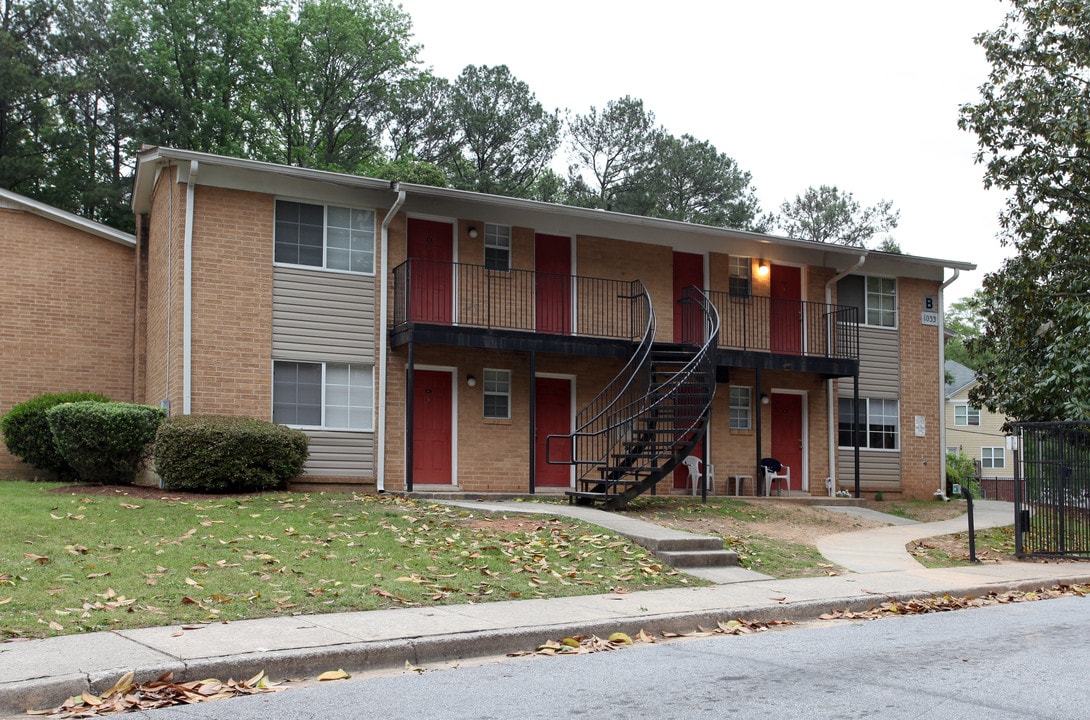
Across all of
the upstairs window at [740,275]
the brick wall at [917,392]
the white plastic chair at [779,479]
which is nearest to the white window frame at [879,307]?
the brick wall at [917,392]

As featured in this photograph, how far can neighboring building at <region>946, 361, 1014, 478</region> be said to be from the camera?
170 ft

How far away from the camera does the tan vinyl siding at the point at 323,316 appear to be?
1712cm

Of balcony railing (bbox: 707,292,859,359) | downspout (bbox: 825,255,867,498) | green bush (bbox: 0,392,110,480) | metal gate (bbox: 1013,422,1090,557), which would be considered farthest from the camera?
downspout (bbox: 825,255,867,498)

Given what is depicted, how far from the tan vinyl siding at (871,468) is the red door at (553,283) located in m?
7.26

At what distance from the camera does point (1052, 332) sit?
2020 centimetres

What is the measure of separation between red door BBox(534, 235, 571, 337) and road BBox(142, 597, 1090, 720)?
11.4 m

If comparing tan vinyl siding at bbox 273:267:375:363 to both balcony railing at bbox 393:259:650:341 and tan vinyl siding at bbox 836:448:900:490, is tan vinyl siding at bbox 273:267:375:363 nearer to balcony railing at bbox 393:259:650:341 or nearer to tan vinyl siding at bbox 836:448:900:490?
balcony railing at bbox 393:259:650:341

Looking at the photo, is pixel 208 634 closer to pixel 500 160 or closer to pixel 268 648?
pixel 268 648

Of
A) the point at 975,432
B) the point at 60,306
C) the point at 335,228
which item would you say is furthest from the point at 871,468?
the point at 975,432

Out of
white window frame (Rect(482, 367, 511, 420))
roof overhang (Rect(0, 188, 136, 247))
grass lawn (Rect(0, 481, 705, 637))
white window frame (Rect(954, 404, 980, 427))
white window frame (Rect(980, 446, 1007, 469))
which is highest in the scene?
roof overhang (Rect(0, 188, 136, 247))

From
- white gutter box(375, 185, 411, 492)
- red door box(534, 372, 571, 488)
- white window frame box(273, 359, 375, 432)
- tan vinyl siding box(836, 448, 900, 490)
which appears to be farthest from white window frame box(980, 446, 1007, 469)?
white window frame box(273, 359, 375, 432)

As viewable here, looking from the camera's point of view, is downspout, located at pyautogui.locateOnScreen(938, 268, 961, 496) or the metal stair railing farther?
downspout, located at pyautogui.locateOnScreen(938, 268, 961, 496)

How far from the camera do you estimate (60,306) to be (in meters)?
19.0

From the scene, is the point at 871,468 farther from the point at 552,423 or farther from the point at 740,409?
the point at 552,423
